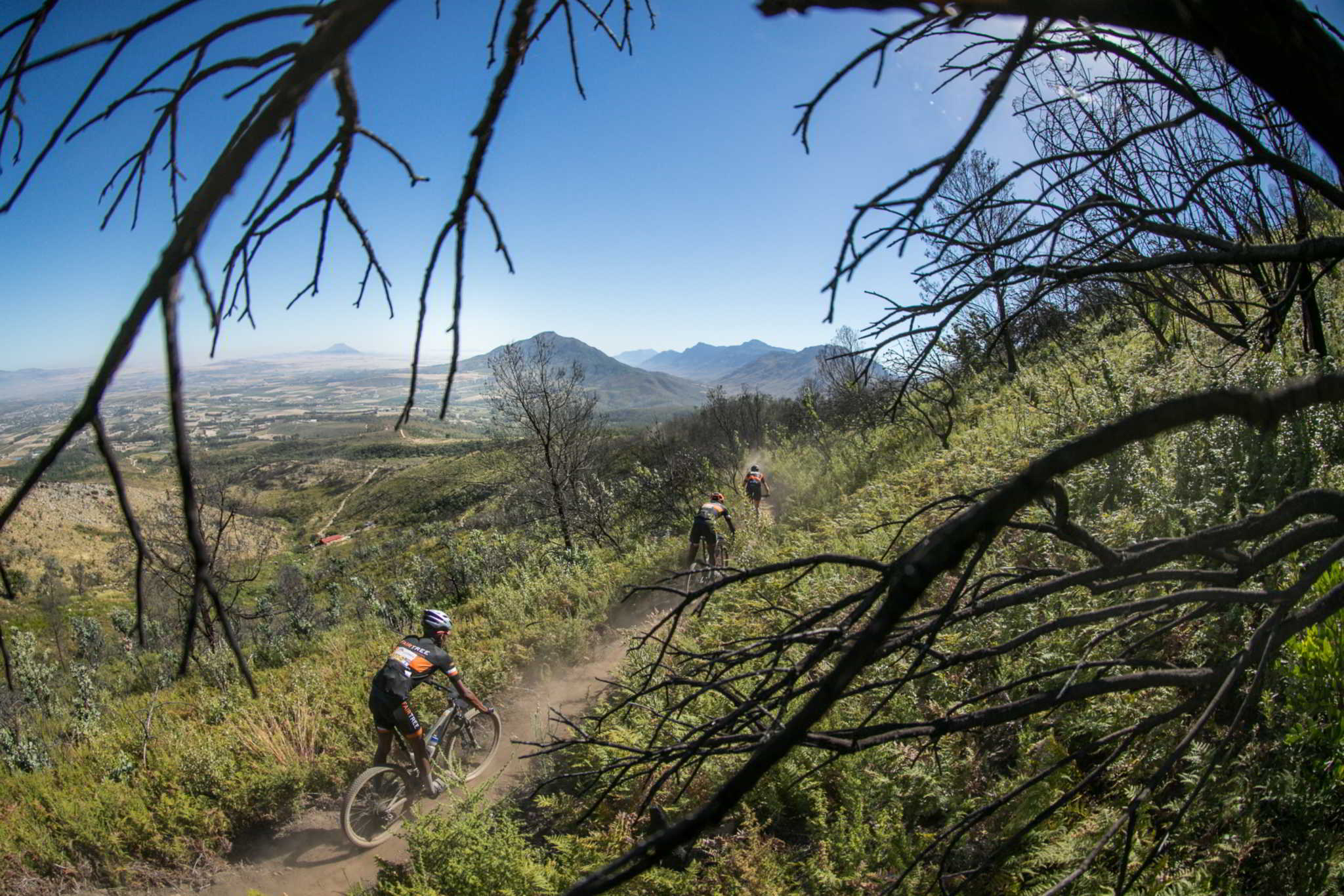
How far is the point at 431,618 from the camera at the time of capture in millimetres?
6680

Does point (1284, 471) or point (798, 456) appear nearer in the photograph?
point (1284, 471)

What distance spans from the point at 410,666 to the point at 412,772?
1.01m

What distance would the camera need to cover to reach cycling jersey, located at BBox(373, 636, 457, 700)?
6.00 meters

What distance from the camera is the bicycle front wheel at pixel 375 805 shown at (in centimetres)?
580

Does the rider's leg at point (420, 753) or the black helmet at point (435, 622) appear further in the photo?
the black helmet at point (435, 622)

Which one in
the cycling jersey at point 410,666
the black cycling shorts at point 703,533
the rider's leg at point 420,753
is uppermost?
the black cycling shorts at point 703,533

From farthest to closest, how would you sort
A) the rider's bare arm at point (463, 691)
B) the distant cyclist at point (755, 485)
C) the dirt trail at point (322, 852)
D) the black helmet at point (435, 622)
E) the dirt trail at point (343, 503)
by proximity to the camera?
the dirt trail at point (343, 503) < the distant cyclist at point (755, 485) < the black helmet at point (435, 622) < the rider's bare arm at point (463, 691) < the dirt trail at point (322, 852)

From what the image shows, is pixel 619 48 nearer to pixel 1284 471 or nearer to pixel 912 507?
pixel 1284 471

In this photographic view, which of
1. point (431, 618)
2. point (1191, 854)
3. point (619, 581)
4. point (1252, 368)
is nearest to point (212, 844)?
point (431, 618)

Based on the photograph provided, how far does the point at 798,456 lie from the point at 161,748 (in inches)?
456

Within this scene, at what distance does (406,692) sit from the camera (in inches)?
238

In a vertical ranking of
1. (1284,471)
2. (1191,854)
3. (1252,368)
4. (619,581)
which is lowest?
(619,581)

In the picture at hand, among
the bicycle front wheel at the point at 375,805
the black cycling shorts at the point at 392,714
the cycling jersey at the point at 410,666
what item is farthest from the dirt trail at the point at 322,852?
the cycling jersey at the point at 410,666

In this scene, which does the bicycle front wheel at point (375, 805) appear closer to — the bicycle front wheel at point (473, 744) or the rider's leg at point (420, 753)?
the rider's leg at point (420, 753)
